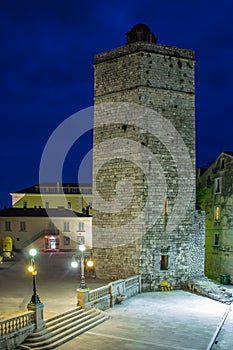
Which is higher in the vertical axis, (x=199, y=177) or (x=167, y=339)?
(x=199, y=177)

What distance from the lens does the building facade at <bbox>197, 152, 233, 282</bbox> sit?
2798cm

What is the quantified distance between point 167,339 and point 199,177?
67.1ft

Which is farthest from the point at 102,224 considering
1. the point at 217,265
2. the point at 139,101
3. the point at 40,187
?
the point at 40,187

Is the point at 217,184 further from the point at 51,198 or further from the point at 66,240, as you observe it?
the point at 51,198

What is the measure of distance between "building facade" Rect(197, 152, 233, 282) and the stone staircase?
1450cm

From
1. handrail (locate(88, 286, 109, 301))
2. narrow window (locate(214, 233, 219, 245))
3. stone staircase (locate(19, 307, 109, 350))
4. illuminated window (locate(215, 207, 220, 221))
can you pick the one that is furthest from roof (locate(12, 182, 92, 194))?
stone staircase (locate(19, 307, 109, 350))

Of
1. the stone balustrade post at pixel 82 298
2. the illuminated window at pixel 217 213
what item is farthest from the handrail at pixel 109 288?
the illuminated window at pixel 217 213

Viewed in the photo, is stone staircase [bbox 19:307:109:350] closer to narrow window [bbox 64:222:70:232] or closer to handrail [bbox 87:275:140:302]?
handrail [bbox 87:275:140:302]

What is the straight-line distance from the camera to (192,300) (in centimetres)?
1917

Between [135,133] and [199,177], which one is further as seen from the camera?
[199,177]

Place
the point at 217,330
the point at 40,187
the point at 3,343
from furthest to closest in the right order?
1. the point at 40,187
2. the point at 217,330
3. the point at 3,343

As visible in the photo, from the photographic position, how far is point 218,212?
96.6 ft

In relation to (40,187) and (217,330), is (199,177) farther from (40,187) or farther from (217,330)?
(40,187)

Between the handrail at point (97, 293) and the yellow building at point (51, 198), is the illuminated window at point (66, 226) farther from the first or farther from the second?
the handrail at point (97, 293)
